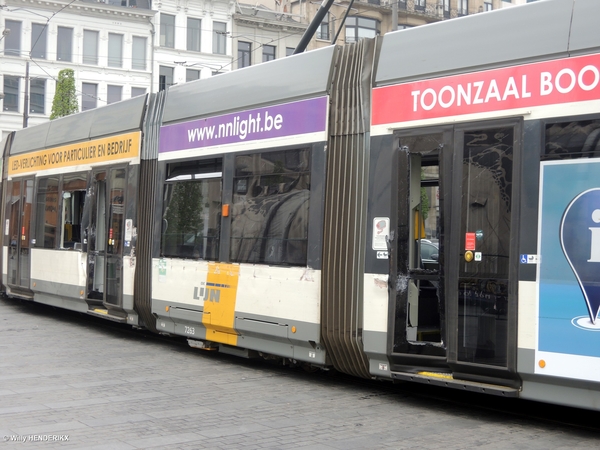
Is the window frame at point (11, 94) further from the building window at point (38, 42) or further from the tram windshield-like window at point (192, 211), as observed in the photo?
the tram windshield-like window at point (192, 211)

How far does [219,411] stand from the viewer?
750cm

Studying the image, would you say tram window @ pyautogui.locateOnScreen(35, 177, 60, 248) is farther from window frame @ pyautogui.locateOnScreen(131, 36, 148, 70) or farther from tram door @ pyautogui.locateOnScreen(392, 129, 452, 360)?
window frame @ pyautogui.locateOnScreen(131, 36, 148, 70)

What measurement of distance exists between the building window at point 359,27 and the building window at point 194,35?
1006 centimetres

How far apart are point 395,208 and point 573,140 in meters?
1.95

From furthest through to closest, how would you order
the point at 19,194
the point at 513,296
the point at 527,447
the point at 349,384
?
the point at 19,194 → the point at 349,384 → the point at 513,296 → the point at 527,447

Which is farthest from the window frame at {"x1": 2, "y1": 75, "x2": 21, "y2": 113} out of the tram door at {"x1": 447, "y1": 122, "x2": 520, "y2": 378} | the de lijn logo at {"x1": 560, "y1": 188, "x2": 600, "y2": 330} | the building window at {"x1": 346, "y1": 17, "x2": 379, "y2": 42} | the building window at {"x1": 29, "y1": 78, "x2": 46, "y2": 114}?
the de lijn logo at {"x1": 560, "y1": 188, "x2": 600, "y2": 330}

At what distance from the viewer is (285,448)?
242 inches

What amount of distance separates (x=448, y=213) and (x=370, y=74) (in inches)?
73.2

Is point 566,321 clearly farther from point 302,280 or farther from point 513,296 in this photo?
point 302,280

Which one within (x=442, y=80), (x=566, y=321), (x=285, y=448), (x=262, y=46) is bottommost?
(x=285, y=448)

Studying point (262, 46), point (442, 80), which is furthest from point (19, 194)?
point (262, 46)

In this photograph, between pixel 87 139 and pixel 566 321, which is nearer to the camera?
pixel 566 321

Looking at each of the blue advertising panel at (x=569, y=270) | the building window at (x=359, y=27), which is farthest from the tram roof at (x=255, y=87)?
the building window at (x=359, y=27)

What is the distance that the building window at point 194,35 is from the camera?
52.2 m
